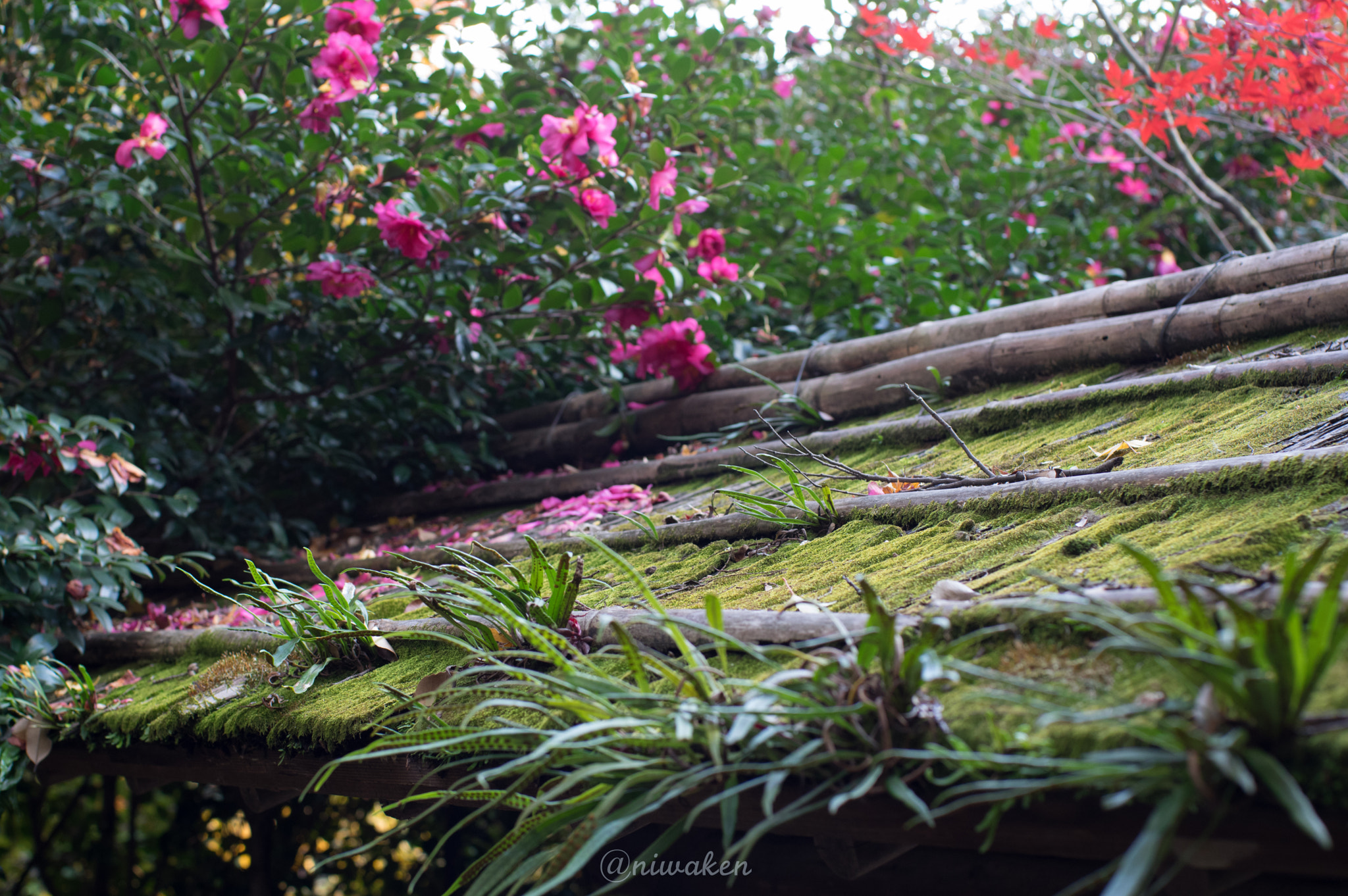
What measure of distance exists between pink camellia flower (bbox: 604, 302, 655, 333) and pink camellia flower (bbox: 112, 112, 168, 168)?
147 cm

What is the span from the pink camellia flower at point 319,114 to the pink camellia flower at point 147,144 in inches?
15.6

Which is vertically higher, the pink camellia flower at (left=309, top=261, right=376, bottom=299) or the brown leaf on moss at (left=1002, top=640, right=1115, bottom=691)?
the pink camellia flower at (left=309, top=261, right=376, bottom=299)

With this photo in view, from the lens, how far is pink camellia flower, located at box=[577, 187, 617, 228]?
279 cm

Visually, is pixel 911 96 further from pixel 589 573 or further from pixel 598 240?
pixel 589 573

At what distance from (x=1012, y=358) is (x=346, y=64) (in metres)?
2.15

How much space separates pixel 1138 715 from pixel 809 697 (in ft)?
1.03

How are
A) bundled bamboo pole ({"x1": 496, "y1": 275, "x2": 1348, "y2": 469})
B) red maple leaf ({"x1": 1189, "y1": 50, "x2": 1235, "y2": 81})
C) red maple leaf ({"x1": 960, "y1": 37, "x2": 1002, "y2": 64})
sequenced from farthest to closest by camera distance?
1. red maple leaf ({"x1": 960, "y1": 37, "x2": 1002, "y2": 64})
2. red maple leaf ({"x1": 1189, "y1": 50, "x2": 1235, "y2": 81})
3. bundled bamboo pole ({"x1": 496, "y1": 275, "x2": 1348, "y2": 469})

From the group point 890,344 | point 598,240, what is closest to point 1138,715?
point 890,344

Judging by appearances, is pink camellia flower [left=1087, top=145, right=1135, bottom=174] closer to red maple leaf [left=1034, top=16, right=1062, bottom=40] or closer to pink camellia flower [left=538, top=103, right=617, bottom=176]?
red maple leaf [left=1034, top=16, right=1062, bottom=40]

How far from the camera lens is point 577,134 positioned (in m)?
2.72

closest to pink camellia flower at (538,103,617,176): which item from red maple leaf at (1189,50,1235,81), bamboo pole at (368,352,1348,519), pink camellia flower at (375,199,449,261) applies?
pink camellia flower at (375,199,449,261)

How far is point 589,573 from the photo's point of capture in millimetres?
1904

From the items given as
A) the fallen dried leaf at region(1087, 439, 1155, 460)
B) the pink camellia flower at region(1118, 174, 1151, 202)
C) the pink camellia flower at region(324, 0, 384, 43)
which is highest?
the pink camellia flower at region(324, 0, 384, 43)

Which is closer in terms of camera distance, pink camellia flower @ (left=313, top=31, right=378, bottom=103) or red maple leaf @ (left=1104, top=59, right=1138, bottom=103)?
pink camellia flower @ (left=313, top=31, right=378, bottom=103)
